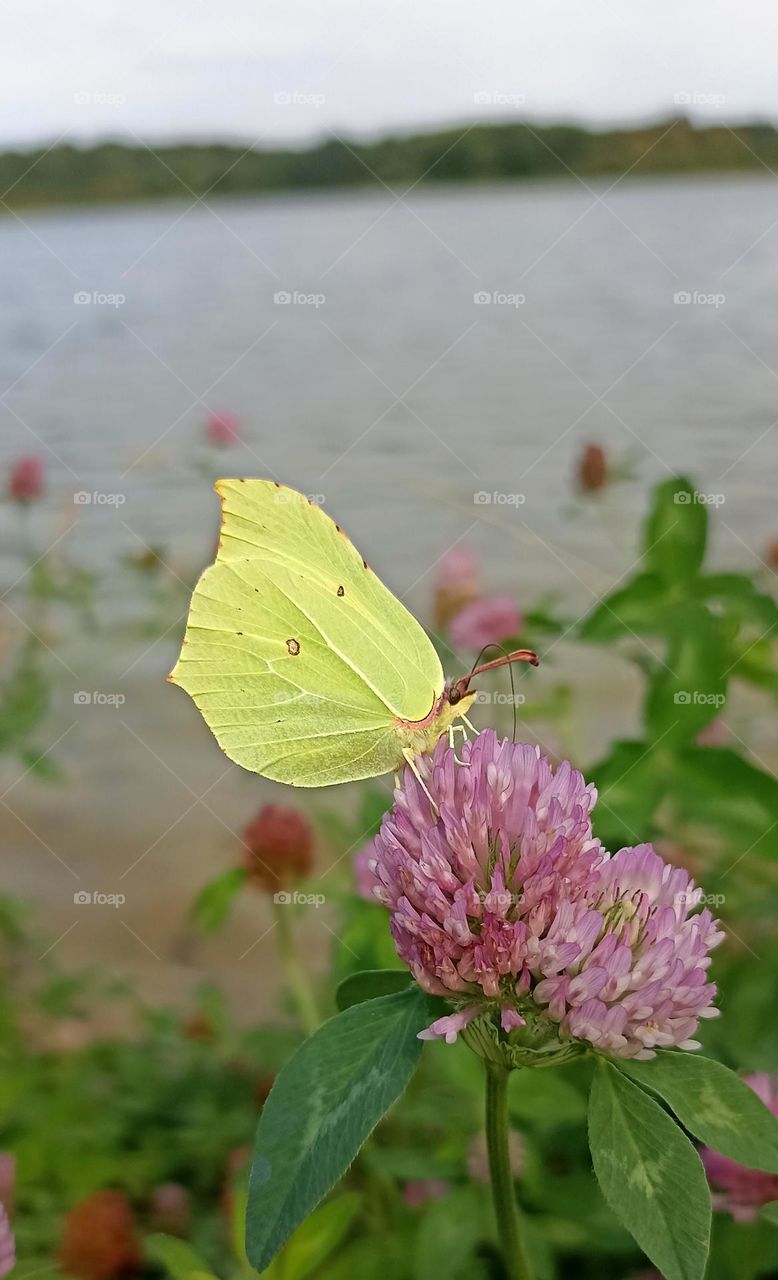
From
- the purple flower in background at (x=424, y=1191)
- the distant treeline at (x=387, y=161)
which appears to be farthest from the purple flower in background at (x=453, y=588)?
the distant treeline at (x=387, y=161)

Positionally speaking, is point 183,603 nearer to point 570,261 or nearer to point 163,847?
point 163,847

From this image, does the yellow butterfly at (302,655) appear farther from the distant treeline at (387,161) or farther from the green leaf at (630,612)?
the distant treeline at (387,161)

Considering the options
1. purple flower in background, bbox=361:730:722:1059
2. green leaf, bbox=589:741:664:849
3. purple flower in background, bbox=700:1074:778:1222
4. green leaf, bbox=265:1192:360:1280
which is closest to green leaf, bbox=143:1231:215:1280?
green leaf, bbox=265:1192:360:1280

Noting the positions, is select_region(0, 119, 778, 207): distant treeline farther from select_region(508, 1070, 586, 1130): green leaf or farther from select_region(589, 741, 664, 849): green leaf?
select_region(508, 1070, 586, 1130): green leaf

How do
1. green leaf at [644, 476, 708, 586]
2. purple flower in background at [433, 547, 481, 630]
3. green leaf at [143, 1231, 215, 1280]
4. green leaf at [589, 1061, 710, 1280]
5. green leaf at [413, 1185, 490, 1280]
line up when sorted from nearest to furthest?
green leaf at [589, 1061, 710, 1280] → green leaf at [143, 1231, 215, 1280] → green leaf at [413, 1185, 490, 1280] → green leaf at [644, 476, 708, 586] → purple flower in background at [433, 547, 481, 630]

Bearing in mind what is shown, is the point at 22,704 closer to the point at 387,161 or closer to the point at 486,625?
the point at 486,625

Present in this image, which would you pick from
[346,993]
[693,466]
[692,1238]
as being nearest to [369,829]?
[346,993]
